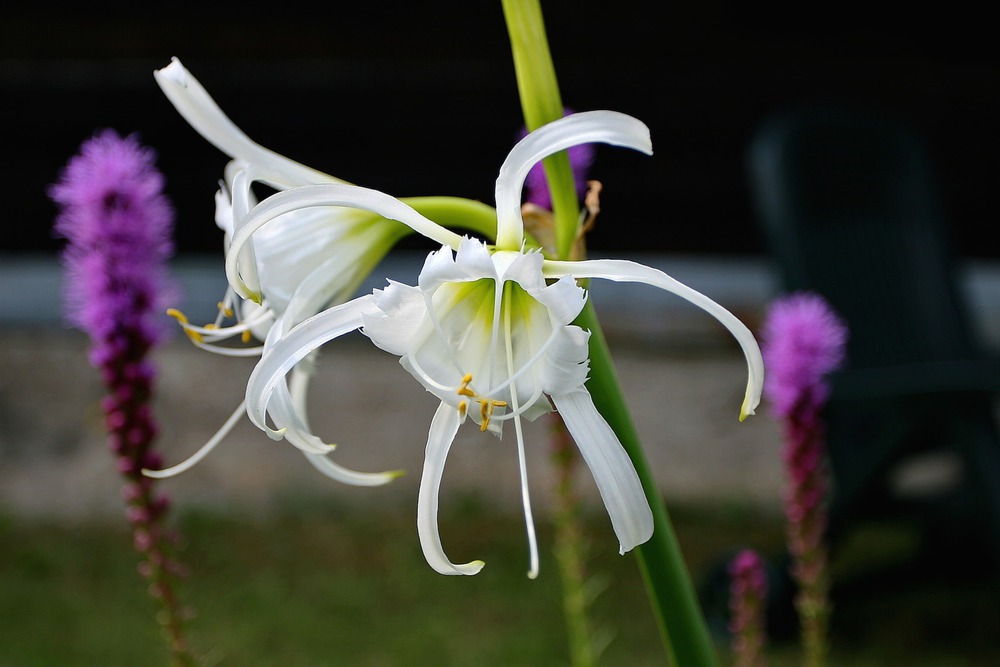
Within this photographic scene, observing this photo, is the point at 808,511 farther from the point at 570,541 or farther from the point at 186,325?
the point at 186,325

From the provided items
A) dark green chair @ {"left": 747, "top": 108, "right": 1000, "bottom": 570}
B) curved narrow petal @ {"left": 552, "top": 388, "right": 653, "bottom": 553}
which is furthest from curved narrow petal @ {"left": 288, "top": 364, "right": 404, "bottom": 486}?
dark green chair @ {"left": 747, "top": 108, "right": 1000, "bottom": 570}

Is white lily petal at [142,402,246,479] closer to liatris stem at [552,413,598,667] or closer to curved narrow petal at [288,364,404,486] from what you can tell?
curved narrow petal at [288,364,404,486]

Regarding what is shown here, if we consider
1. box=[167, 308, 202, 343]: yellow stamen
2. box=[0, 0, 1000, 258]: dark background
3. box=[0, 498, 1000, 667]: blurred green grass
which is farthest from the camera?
box=[0, 0, 1000, 258]: dark background

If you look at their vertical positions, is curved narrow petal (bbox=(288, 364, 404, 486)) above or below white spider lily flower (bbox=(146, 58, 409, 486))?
below

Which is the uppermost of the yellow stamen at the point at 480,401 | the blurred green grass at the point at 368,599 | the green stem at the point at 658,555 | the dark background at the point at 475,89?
the dark background at the point at 475,89

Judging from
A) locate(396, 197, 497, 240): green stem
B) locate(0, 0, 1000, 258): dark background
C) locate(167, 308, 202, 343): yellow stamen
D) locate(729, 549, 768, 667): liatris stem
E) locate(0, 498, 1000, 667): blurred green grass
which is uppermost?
locate(0, 0, 1000, 258): dark background

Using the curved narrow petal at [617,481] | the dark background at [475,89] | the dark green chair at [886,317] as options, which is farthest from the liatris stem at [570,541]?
the dark background at [475,89]

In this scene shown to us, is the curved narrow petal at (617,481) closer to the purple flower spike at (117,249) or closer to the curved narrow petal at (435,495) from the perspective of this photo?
the curved narrow petal at (435,495)

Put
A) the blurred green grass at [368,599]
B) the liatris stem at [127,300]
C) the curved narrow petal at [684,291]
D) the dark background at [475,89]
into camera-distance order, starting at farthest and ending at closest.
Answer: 1. the dark background at [475,89]
2. the blurred green grass at [368,599]
3. the liatris stem at [127,300]
4. the curved narrow petal at [684,291]
